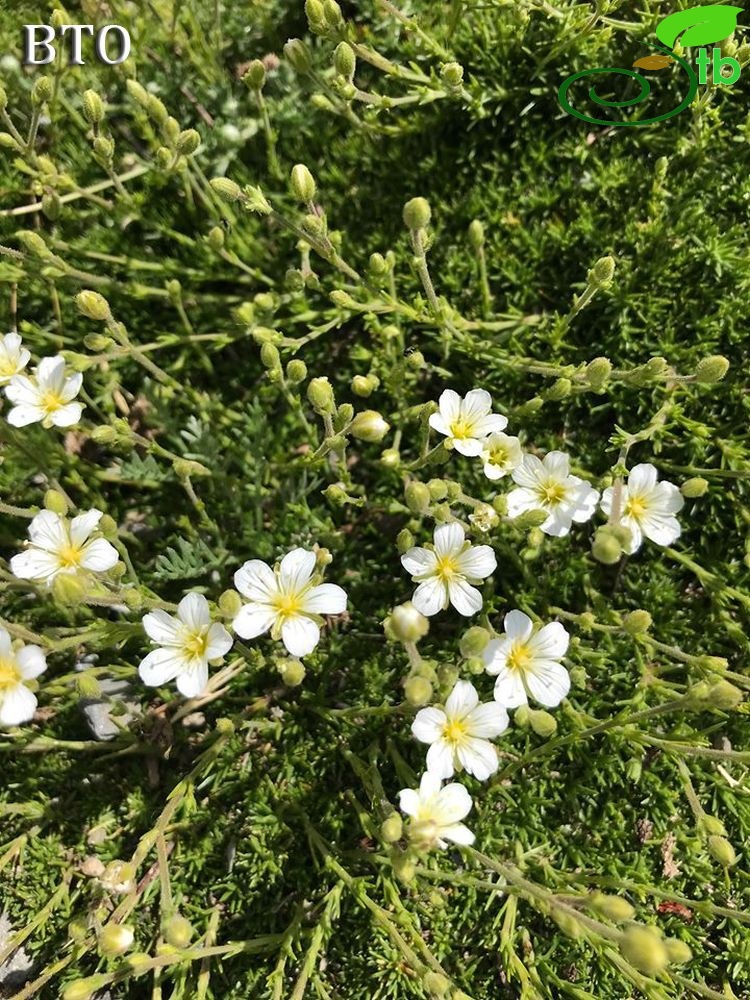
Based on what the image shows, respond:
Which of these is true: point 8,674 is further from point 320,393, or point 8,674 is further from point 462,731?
point 462,731

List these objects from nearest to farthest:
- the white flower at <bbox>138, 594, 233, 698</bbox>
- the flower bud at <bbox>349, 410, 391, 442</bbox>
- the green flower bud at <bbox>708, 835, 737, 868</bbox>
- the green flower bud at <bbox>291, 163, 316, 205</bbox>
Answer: the green flower bud at <bbox>708, 835, 737, 868</bbox>
the white flower at <bbox>138, 594, 233, 698</bbox>
the flower bud at <bbox>349, 410, 391, 442</bbox>
the green flower bud at <bbox>291, 163, 316, 205</bbox>

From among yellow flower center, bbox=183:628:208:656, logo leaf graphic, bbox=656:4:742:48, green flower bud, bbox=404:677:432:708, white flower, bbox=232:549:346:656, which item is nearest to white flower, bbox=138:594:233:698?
yellow flower center, bbox=183:628:208:656

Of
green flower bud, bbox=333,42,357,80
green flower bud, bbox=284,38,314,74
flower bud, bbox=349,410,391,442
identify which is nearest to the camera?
flower bud, bbox=349,410,391,442

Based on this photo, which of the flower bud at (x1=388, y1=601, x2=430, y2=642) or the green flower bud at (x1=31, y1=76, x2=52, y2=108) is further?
the green flower bud at (x1=31, y1=76, x2=52, y2=108)

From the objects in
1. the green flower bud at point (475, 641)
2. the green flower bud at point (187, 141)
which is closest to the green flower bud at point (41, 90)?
the green flower bud at point (187, 141)

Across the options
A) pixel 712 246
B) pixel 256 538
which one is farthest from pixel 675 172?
pixel 256 538

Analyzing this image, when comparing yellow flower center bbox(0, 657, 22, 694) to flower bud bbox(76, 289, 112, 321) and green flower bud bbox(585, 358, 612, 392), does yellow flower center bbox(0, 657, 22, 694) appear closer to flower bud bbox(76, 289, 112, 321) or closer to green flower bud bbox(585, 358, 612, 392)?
flower bud bbox(76, 289, 112, 321)

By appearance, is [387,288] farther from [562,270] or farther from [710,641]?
[710,641]

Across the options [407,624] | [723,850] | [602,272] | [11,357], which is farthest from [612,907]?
[11,357]
